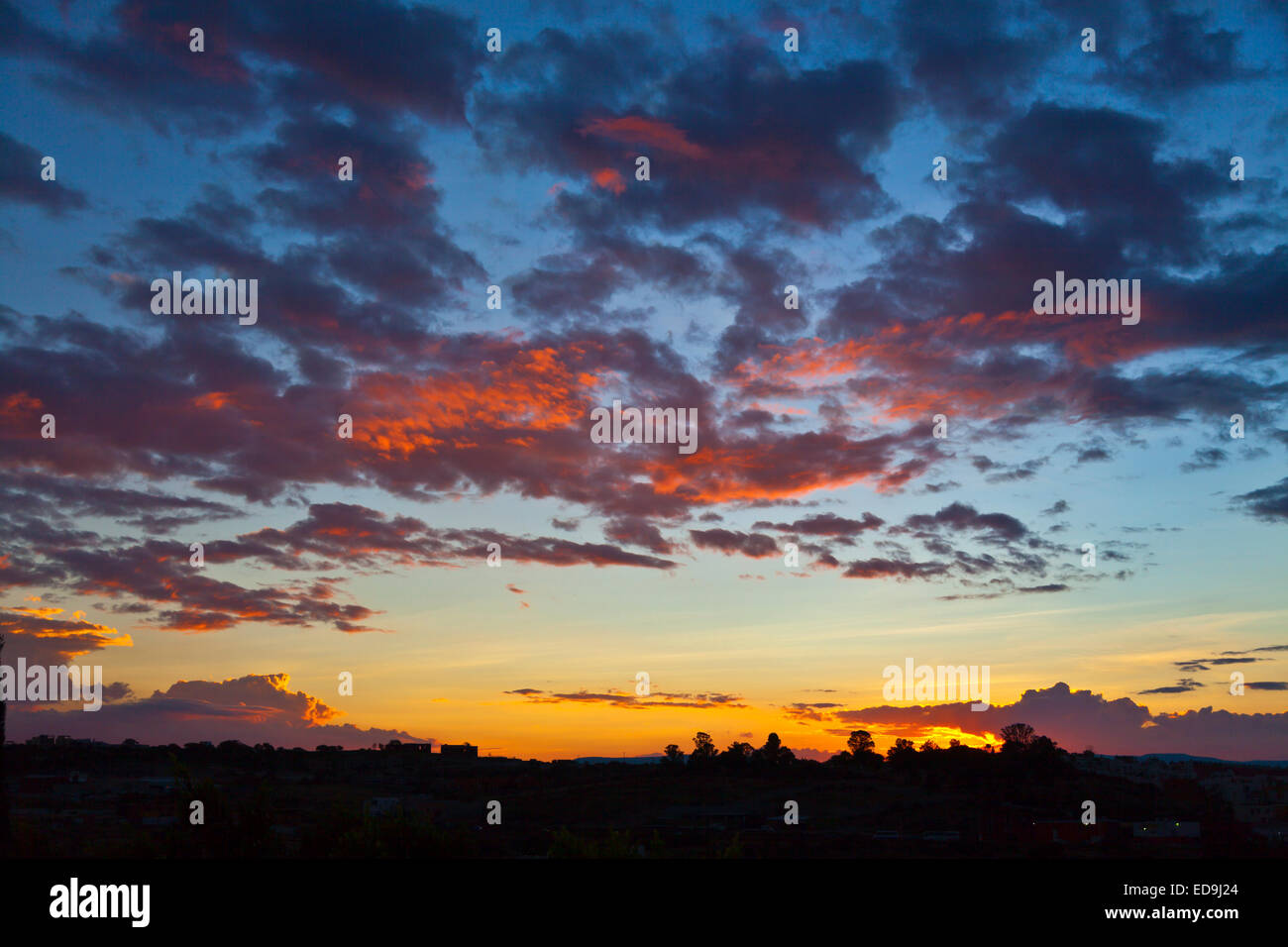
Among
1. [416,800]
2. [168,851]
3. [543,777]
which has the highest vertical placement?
[168,851]

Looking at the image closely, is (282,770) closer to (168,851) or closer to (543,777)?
(543,777)

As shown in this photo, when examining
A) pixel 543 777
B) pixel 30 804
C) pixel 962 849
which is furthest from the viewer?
pixel 543 777
